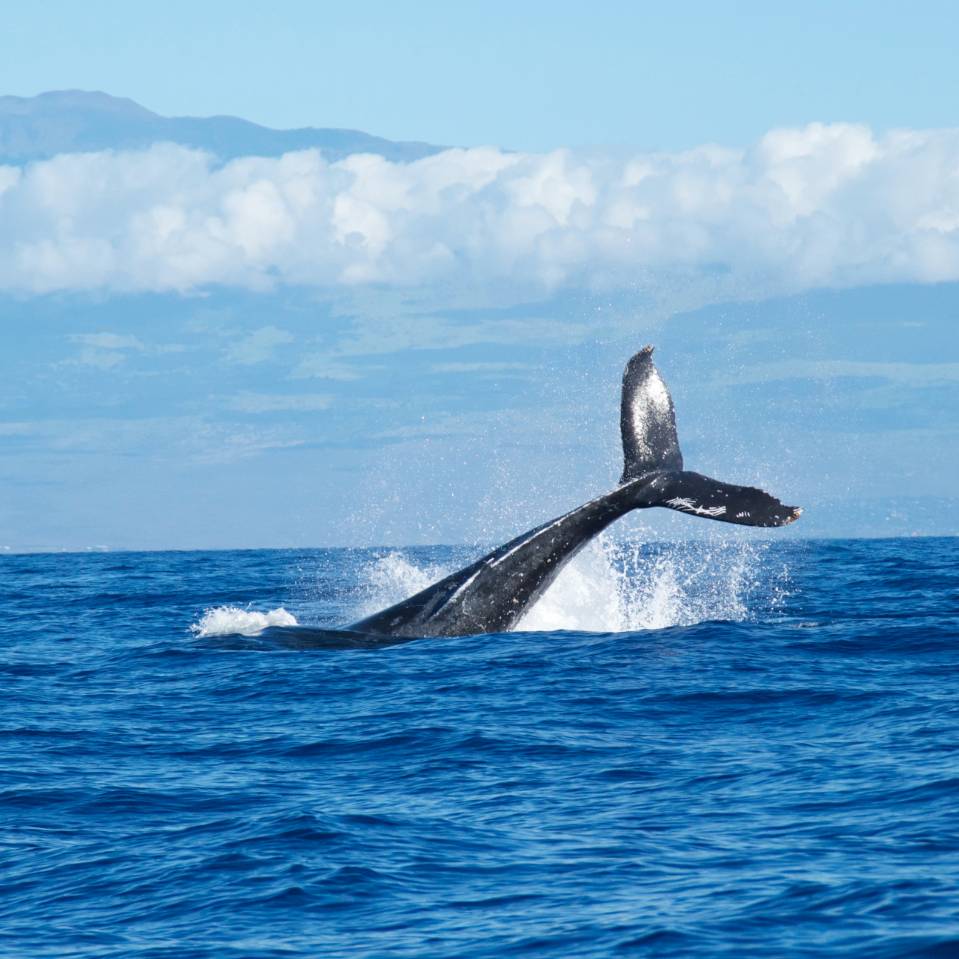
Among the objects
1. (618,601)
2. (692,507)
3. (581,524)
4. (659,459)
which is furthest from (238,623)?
(692,507)

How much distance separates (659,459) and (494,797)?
8.97 metres

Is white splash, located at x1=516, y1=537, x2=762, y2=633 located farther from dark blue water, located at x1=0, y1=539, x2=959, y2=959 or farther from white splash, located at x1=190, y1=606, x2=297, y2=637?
white splash, located at x1=190, y1=606, x2=297, y2=637

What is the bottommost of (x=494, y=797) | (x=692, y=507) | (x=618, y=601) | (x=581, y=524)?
→ (x=494, y=797)

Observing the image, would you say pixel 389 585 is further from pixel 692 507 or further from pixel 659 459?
pixel 692 507

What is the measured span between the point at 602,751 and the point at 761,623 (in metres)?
9.70

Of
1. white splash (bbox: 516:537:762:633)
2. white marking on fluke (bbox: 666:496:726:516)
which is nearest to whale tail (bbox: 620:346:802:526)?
white marking on fluke (bbox: 666:496:726:516)

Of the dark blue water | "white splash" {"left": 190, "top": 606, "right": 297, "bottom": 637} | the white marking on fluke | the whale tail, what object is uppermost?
the whale tail

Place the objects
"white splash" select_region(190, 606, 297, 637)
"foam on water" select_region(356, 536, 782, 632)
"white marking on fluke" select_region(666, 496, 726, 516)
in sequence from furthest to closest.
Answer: "white splash" select_region(190, 606, 297, 637), "foam on water" select_region(356, 536, 782, 632), "white marking on fluke" select_region(666, 496, 726, 516)

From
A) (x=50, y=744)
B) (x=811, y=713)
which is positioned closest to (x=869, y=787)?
(x=811, y=713)

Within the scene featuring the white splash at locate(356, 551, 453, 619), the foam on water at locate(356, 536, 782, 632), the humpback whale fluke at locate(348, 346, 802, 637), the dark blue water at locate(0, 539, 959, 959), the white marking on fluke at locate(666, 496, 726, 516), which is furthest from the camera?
the white splash at locate(356, 551, 453, 619)

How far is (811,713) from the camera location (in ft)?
49.8

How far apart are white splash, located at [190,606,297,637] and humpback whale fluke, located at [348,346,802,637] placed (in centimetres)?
232

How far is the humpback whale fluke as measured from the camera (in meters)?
19.4

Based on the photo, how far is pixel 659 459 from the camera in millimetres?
20281
